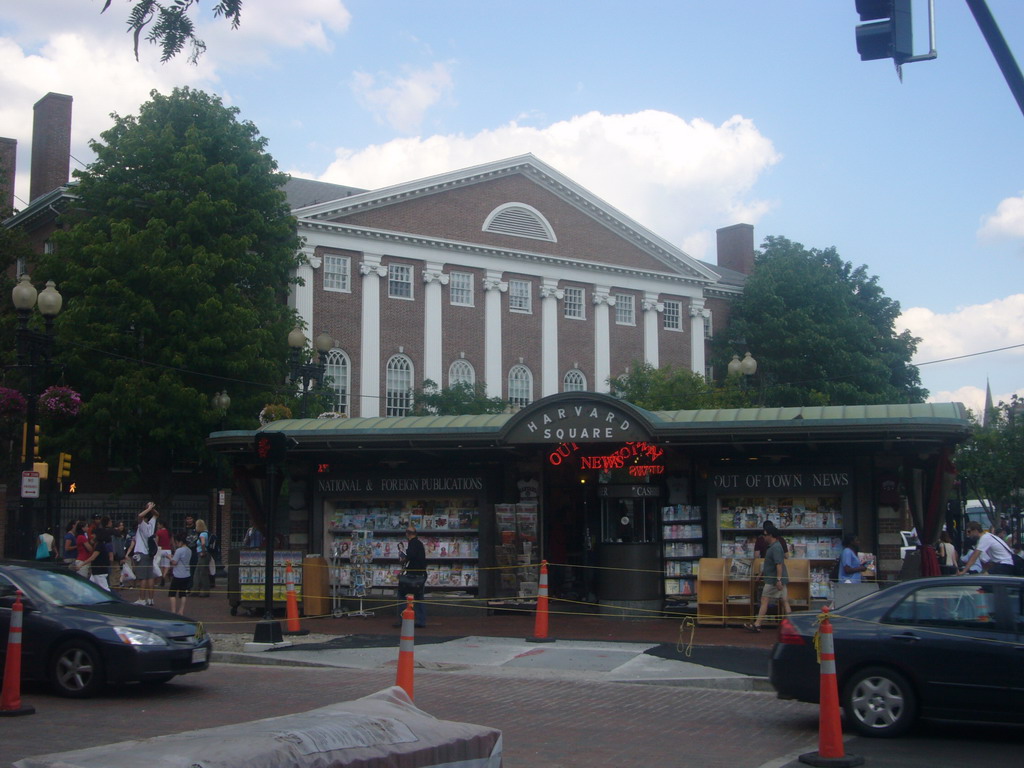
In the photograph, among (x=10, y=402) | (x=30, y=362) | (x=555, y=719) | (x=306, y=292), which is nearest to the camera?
(x=555, y=719)

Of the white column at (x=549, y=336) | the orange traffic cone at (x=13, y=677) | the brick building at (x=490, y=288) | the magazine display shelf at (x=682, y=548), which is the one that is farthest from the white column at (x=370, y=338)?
the orange traffic cone at (x=13, y=677)

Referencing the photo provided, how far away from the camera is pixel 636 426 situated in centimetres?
1894

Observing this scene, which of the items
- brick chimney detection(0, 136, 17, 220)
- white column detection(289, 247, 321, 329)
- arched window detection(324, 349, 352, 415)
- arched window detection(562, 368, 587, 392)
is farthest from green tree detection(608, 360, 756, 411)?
brick chimney detection(0, 136, 17, 220)

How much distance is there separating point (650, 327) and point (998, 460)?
57.8 ft

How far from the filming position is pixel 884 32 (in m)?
7.75

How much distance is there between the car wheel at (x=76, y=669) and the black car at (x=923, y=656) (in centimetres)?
704

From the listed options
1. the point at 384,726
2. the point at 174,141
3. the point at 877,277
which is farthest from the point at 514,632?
the point at 877,277

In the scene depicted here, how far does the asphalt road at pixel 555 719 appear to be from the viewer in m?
9.31

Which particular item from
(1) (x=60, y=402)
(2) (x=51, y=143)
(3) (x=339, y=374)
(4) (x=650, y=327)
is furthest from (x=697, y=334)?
(1) (x=60, y=402)

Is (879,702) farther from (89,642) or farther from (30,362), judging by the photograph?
(30,362)

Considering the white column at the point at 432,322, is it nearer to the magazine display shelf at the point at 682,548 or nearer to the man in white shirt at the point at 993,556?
the magazine display shelf at the point at 682,548

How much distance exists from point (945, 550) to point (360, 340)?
30892 millimetres

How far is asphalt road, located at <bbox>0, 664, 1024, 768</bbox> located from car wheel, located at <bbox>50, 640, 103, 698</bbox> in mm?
204

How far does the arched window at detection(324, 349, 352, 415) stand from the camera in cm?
4644
